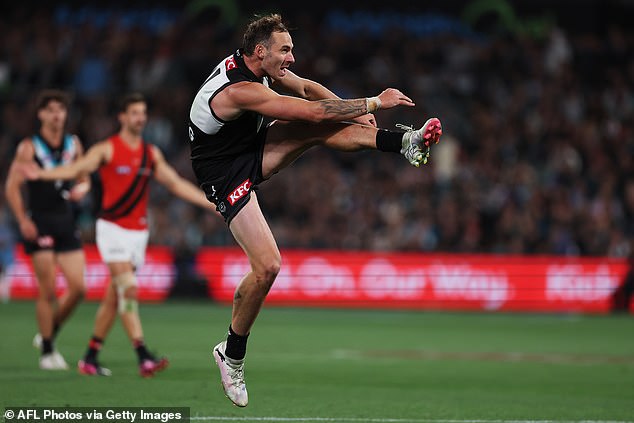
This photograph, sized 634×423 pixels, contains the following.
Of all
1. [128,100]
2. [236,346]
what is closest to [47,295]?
[128,100]

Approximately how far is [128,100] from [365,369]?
4.08m

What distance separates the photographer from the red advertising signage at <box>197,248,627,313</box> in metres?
22.5

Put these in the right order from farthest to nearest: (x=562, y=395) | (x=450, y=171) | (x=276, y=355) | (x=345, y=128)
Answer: (x=450, y=171) < (x=276, y=355) < (x=562, y=395) < (x=345, y=128)

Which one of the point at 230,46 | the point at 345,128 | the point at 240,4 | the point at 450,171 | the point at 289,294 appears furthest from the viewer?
the point at 240,4

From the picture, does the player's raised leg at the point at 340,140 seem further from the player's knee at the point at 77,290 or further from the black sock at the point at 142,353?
the player's knee at the point at 77,290

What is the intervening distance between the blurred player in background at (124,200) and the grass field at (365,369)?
69cm

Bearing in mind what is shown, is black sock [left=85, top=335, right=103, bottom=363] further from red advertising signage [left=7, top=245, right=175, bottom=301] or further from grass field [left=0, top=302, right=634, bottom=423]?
red advertising signage [left=7, top=245, right=175, bottom=301]

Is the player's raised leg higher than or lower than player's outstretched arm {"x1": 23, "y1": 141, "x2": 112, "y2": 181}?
higher

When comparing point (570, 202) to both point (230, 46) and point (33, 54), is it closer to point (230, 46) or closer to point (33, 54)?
point (230, 46)

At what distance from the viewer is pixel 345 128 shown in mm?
8875

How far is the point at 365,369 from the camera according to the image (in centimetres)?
1322

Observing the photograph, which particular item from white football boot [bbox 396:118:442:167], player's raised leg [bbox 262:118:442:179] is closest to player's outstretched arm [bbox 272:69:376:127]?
player's raised leg [bbox 262:118:442:179]

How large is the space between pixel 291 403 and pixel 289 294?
12.8 metres

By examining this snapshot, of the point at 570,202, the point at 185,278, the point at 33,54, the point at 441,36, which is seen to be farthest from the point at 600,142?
the point at 33,54
